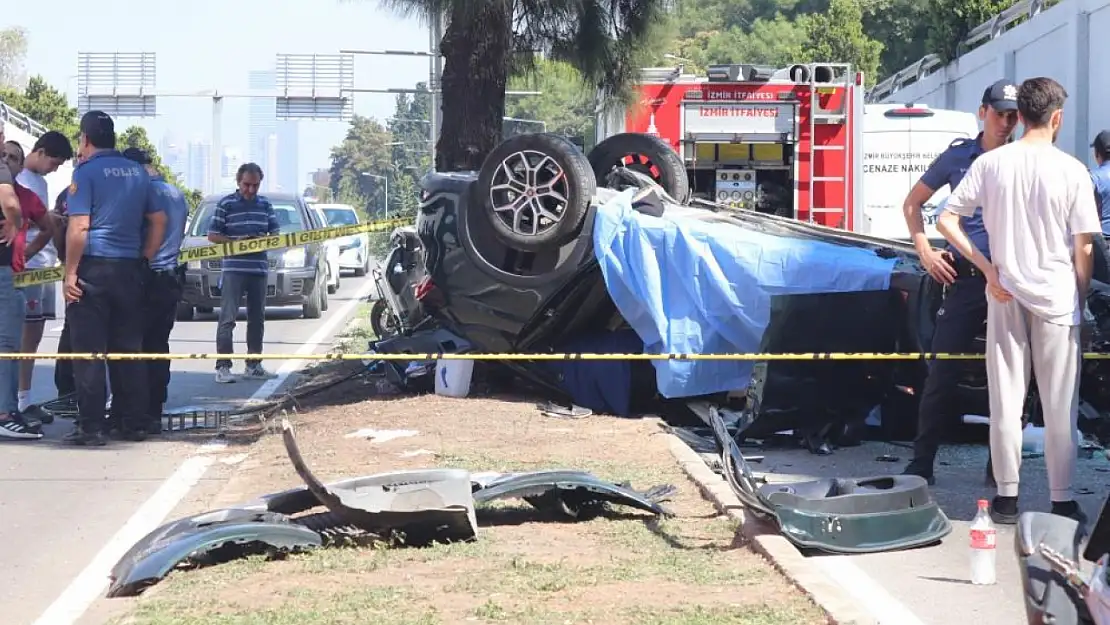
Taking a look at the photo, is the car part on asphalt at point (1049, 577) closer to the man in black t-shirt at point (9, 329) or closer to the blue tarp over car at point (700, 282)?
the blue tarp over car at point (700, 282)

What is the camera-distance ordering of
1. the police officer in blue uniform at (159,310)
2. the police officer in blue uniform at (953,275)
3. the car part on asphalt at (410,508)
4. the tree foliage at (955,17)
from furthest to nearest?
the tree foliage at (955,17)
the police officer in blue uniform at (159,310)
the police officer in blue uniform at (953,275)
the car part on asphalt at (410,508)

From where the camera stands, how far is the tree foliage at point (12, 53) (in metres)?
106

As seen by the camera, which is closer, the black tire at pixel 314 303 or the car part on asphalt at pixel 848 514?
the car part on asphalt at pixel 848 514

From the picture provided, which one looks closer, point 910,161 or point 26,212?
point 26,212

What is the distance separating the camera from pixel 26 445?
10039mm

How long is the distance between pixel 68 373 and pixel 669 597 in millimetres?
7362

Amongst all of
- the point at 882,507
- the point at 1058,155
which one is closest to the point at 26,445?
the point at 882,507

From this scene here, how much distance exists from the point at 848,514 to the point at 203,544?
8.38 ft

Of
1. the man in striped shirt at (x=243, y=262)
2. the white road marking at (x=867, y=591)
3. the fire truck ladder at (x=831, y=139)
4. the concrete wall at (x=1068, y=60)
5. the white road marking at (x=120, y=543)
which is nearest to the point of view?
the white road marking at (x=867, y=591)

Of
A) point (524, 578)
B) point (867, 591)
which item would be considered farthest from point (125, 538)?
point (867, 591)

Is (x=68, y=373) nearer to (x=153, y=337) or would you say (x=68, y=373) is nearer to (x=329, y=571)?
(x=153, y=337)

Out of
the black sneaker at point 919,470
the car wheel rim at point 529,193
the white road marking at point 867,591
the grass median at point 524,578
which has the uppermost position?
the car wheel rim at point 529,193

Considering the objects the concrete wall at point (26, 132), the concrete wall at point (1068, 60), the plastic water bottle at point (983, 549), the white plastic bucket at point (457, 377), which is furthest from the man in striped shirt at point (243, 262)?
the concrete wall at point (26, 132)

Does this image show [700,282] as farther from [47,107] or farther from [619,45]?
[47,107]
